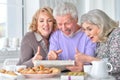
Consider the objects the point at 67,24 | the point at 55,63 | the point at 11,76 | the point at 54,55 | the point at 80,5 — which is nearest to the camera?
the point at 11,76

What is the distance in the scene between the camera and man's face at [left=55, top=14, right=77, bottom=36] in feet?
6.80

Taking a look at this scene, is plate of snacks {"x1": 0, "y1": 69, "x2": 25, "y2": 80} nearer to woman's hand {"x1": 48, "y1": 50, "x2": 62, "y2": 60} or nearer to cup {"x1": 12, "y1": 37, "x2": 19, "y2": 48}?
woman's hand {"x1": 48, "y1": 50, "x2": 62, "y2": 60}

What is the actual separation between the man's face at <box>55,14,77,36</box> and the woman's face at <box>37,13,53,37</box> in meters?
0.19

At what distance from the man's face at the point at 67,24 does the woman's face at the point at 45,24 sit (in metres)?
0.19

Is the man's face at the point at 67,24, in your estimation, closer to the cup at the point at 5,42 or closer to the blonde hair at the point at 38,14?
the blonde hair at the point at 38,14

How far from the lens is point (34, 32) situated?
238 centimetres

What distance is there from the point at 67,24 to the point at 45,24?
0.27 m

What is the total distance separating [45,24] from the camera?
231 centimetres

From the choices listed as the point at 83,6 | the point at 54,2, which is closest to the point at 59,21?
the point at 54,2

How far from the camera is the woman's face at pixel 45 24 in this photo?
2307mm

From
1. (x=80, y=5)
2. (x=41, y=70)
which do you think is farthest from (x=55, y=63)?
(x=80, y=5)

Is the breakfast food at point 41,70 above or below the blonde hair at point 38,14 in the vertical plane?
below

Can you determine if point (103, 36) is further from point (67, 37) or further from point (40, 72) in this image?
point (40, 72)

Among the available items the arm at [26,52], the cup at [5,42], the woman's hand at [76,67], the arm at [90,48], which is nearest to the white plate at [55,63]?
the woman's hand at [76,67]
